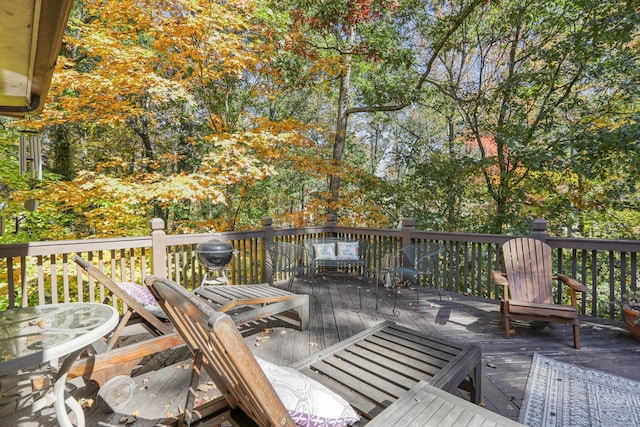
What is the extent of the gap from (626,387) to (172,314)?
3168mm

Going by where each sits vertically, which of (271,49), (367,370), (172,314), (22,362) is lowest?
(367,370)

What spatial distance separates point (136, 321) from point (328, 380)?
2.01 meters

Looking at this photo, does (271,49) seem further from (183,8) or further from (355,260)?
(355,260)

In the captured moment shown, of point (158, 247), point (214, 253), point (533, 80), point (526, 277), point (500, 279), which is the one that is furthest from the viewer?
point (533, 80)

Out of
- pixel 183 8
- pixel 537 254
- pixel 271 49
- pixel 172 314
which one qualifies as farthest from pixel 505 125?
pixel 172 314

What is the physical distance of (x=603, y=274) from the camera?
6484 millimetres

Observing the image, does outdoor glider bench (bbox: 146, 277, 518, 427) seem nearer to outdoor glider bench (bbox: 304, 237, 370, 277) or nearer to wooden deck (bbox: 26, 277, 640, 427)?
wooden deck (bbox: 26, 277, 640, 427)

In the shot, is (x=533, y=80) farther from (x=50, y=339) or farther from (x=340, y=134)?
(x=50, y=339)

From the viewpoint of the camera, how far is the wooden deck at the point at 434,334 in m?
2.03

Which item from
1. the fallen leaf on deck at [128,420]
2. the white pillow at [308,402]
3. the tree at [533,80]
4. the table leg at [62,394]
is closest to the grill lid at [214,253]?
the fallen leaf on deck at [128,420]

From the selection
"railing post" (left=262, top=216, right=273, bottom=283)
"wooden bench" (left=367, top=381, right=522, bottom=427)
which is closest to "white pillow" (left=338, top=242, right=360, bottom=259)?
"railing post" (left=262, top=216, right=273, bottom=283)

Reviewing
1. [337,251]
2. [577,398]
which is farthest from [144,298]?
[577,398]

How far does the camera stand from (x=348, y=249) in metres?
5.14

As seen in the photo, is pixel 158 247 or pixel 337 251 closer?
pixel 158 247
